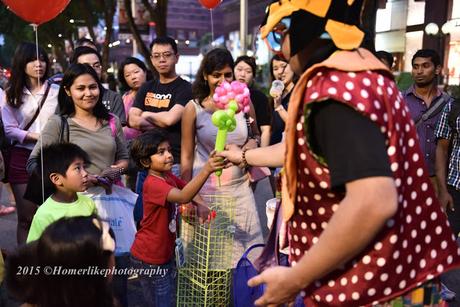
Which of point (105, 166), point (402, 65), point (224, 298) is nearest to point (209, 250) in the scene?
point (224, 298)

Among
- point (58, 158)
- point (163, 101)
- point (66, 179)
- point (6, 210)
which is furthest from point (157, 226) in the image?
point (6, 210)

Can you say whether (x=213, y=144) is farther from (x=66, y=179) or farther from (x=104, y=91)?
(x=104, y=91)

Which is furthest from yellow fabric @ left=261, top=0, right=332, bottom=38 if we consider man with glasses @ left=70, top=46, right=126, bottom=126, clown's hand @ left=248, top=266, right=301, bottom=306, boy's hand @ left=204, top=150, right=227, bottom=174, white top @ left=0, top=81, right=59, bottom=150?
white top @ left=0, top=81, right=59, bottom=150

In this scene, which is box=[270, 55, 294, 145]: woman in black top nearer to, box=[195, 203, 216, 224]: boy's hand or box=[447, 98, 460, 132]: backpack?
box=[447, 98, 460, 132]: backpack

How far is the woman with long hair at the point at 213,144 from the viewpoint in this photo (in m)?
3.01

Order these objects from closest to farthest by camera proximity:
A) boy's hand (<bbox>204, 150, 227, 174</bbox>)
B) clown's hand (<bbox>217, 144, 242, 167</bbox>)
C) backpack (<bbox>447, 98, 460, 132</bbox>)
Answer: clown's hand (<bbox>217, 144, 242, 167</bbox>) < boy's hand (<bbox>204, 150, 227, 174</bbox>) < backpack (<bbox>447, 98, 460, 132</bbox>)

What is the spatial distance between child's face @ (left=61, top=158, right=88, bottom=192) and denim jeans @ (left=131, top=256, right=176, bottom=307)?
→ 0.60 metres

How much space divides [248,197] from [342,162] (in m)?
2.01

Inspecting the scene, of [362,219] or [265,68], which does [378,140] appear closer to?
[362,219]

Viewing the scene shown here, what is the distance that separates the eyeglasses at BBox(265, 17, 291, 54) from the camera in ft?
4.26

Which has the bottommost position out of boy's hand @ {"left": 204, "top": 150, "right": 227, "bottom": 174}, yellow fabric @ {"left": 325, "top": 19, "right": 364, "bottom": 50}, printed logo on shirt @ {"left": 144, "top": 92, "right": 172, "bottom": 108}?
boy's hand @ {"left": 204, "top": 150, "right": 227, "bottom": 174}

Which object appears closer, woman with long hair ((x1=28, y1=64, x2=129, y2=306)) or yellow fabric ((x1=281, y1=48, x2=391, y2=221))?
yellow fabric ((x1=281, y1=48, x2=391, y2=221))

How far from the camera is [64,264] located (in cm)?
167

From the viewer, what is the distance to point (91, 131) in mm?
3104
